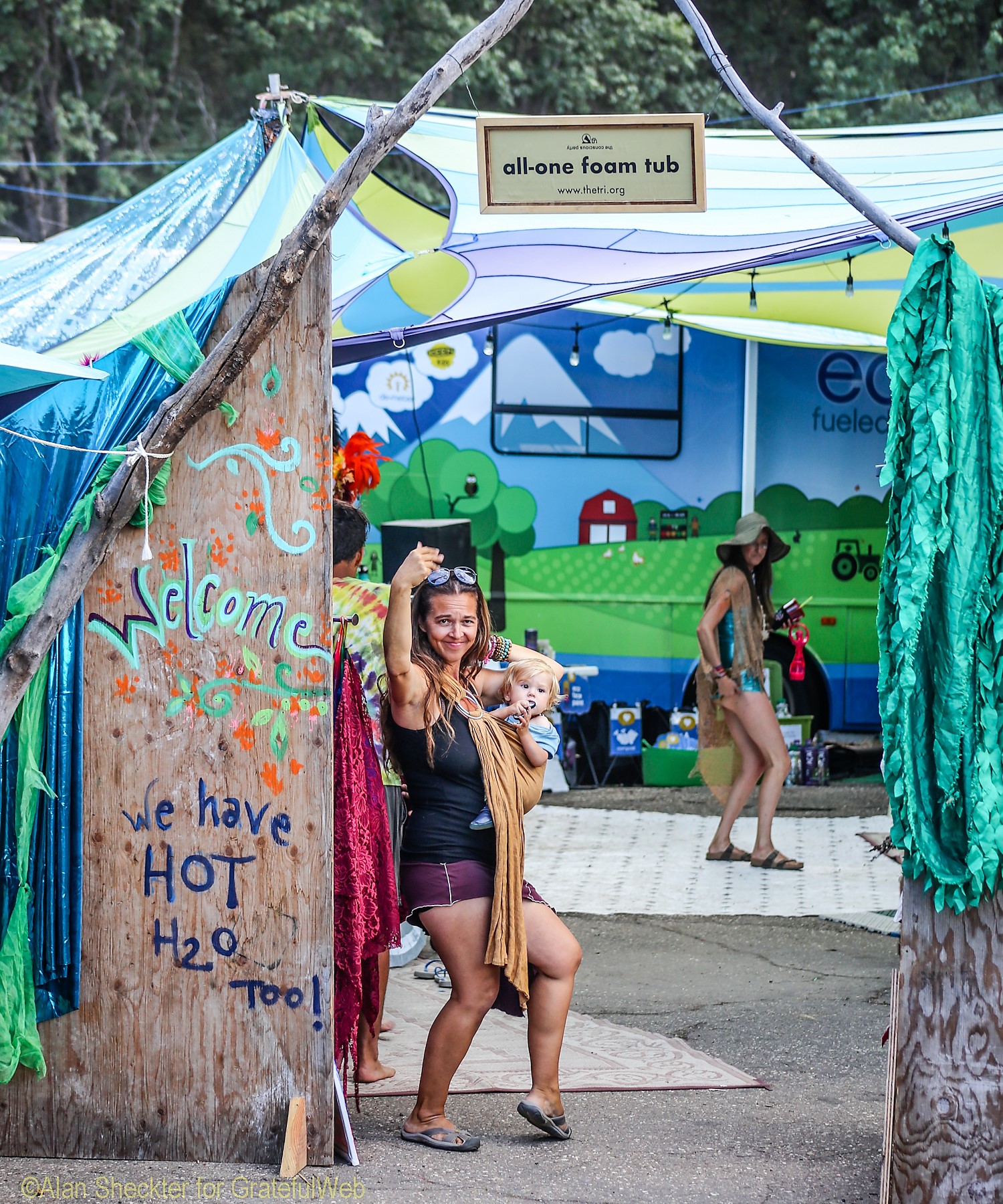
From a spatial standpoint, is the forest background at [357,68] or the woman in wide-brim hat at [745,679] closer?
the woman in wide-brim hat at [745,679]

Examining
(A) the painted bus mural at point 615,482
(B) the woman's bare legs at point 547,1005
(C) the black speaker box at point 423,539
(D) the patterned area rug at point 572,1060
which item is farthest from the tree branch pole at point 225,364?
(A) the painted bus mural at point 615,482

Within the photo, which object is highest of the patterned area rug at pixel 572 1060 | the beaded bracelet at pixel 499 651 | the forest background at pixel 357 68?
the forest background at pixel 357 68

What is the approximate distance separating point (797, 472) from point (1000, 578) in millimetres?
6711

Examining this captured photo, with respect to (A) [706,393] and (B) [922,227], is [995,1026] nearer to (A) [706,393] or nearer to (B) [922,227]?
(B) [922,227]

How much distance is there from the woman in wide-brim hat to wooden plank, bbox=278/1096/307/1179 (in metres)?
4.20

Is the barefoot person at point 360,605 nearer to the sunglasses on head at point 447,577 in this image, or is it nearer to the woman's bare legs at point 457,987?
the sunglasses on head at point 447,577

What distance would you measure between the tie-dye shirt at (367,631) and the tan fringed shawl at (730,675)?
311cm

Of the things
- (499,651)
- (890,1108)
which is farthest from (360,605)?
(890,1108)

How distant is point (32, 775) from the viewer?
3.40 m

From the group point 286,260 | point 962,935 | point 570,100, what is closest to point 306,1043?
point 962,935

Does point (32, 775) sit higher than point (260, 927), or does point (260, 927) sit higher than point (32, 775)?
point (32, 775)

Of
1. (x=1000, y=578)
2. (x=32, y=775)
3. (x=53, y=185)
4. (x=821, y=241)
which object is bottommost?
(x=32, y=775)

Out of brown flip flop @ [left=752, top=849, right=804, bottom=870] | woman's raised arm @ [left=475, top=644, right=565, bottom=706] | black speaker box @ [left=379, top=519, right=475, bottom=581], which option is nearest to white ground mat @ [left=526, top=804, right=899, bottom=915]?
brown flip flop @ [left=752, top=849, right=804, bottom=870]

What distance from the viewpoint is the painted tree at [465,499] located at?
9516 millimetres
